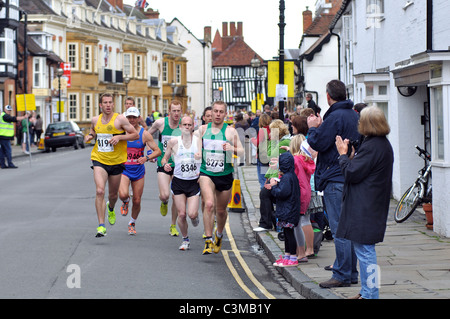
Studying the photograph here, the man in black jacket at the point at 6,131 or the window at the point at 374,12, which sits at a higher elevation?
the window at the point at 374,12

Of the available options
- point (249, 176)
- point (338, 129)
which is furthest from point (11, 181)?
point (338, 129)

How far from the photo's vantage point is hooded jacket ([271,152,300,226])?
9.97 m

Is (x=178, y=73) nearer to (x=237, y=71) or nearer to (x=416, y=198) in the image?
(x=237, y=71)

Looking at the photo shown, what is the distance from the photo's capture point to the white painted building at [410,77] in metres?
12.3

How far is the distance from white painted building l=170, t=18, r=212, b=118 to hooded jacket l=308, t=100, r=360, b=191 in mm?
97470

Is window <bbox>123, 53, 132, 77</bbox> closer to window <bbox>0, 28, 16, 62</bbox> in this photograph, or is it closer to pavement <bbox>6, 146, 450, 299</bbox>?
window <bbox>0, 28, 16, 62</bbox>

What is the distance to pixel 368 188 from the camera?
7473mm

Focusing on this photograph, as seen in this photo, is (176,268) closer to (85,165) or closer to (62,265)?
(62,265)

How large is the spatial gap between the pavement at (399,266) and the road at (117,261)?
0.77 feet

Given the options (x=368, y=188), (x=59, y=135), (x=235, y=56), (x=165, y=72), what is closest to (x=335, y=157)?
(x=368, y=188)

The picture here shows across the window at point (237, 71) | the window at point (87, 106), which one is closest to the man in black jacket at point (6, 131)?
the window at point (87, 106)

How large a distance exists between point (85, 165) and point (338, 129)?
Result: 2247 cm

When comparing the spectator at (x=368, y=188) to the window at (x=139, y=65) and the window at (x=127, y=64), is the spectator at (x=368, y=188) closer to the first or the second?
the window at (x=127, y=64)
